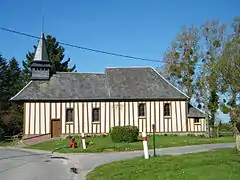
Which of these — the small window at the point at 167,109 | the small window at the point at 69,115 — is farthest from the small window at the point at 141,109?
the small window at the point at 69,115

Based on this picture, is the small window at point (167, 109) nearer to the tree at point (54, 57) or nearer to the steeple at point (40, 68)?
the steeple at point (40, 68)

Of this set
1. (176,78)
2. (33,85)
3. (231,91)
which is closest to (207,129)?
(231,91)

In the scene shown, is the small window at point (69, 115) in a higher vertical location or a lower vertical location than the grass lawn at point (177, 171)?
higher

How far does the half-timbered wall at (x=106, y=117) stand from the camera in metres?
27.9

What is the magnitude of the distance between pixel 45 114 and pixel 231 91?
55.8 ft

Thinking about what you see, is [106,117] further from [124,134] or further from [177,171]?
[177,171]

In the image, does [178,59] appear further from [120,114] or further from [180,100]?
[120,114]

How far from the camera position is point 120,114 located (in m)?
28.9

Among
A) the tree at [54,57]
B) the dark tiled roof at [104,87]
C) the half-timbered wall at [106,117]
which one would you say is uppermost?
the tree at [54,57]

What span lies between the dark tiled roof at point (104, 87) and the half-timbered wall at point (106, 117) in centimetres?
70

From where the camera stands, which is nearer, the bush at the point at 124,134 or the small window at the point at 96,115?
the bush at the point at 124,134

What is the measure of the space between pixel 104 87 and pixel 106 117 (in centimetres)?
342

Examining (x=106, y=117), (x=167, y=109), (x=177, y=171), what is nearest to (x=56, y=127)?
(x=106, y=117)

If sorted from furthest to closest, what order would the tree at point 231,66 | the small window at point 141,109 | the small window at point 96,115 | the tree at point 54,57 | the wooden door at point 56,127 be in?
1. the tree at point 54,57
2. the small window at point 141,109
3. the small window at point 96,115
4. the wooden door at point 56,127
5. the tree at point 231,66
